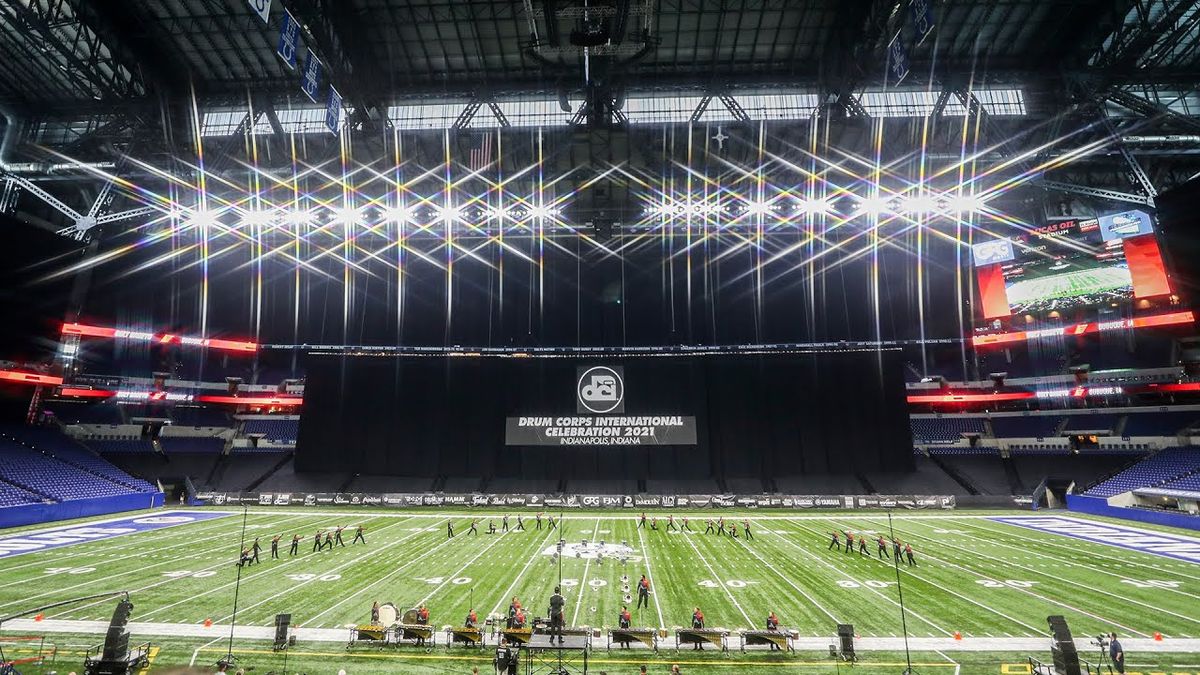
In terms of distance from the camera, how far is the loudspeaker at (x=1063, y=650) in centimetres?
930

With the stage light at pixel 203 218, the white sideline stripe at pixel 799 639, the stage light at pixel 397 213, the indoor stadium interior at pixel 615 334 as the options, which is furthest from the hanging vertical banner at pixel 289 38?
the stage light at pixel 203 218

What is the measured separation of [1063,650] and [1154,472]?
124ft

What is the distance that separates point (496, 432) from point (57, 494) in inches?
1114

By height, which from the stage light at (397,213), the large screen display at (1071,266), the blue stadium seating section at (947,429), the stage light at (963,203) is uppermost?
the stage light at (963,203)

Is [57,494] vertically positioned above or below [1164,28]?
below

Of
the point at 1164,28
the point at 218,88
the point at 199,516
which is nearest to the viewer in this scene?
the point at 1164,28

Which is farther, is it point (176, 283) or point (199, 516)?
point (176, 283)

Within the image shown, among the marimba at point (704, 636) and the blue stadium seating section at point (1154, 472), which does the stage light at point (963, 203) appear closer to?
the blue stadium seating section at point (1154, 472)

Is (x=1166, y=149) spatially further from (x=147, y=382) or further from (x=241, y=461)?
(x=147, y=382)

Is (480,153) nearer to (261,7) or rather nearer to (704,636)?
(261,7)

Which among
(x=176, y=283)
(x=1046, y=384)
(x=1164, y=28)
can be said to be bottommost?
(x=1046, y=384)

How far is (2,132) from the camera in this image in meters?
28.1

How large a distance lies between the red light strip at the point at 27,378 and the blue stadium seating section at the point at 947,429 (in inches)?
2825

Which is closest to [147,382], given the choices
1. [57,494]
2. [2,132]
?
[57,494]
